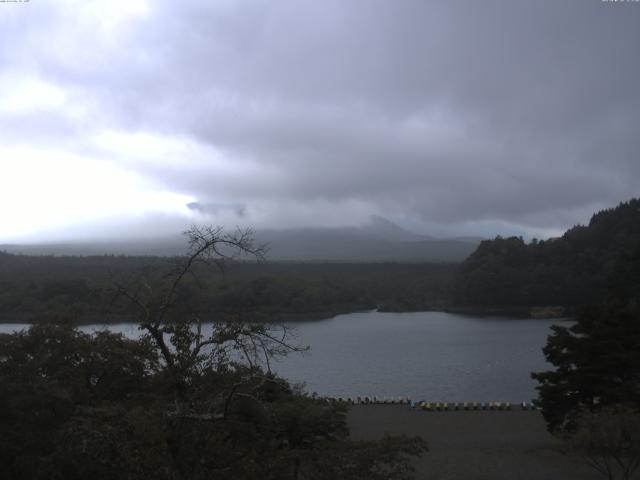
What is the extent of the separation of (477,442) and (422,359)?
19060 millimetres

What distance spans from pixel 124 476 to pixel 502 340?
130ft

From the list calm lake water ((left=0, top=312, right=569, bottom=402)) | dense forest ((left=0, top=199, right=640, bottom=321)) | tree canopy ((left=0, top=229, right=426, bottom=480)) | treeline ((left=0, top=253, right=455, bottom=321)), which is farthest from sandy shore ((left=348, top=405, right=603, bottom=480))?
dense forest ((left=0, top=199, right=640, bottom=321))

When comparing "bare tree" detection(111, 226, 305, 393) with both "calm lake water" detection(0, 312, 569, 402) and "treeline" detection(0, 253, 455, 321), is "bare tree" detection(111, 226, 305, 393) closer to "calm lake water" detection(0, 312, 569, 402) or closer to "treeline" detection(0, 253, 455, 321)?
"calm lake water" detection(0, 312, 569, 402)

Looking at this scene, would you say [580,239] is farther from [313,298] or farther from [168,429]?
[168,429]

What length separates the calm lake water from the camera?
2598 centimetres

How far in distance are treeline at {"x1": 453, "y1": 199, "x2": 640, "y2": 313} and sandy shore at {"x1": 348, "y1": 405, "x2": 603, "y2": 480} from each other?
40707 millimetres

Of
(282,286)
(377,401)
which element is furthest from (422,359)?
(282,286)

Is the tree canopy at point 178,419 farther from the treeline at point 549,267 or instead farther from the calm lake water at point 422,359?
the treeline at point 549,267

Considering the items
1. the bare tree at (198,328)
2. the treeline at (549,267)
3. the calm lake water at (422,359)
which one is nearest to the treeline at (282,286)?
the calm lake water at (422,359)

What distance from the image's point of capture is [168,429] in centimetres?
483

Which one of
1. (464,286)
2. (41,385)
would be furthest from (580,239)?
(41,385)

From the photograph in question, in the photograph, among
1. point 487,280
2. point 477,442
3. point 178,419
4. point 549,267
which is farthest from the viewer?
point 487,280

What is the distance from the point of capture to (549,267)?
60.8 m

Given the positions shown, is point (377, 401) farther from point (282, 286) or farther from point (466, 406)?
point (282, 286)
